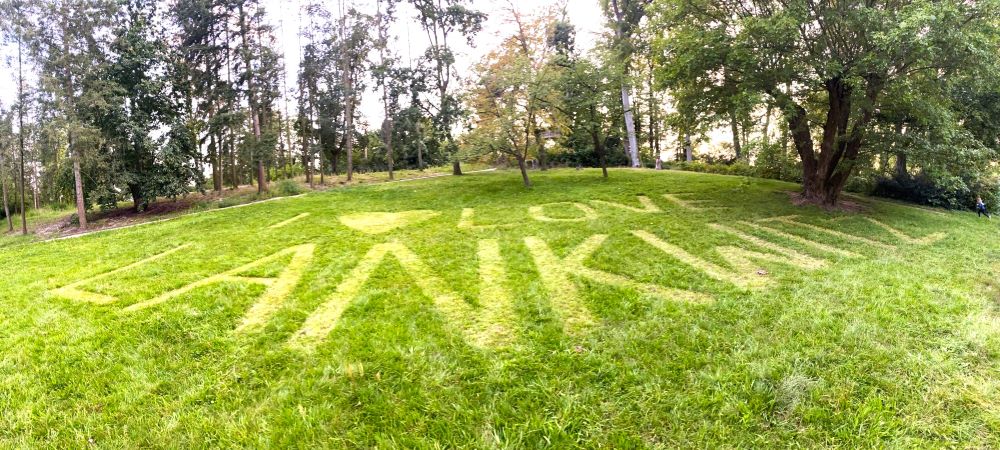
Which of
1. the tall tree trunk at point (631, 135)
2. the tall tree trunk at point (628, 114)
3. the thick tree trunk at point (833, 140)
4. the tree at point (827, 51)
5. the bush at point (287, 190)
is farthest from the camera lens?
the tall tree trunk at point (631, 135)

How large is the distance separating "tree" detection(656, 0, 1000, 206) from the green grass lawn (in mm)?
3263

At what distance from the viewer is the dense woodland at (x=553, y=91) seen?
30.4 ft

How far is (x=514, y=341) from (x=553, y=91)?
10988 mm

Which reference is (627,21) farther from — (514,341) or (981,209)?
(514,341)

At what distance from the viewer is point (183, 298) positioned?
5.95 meters

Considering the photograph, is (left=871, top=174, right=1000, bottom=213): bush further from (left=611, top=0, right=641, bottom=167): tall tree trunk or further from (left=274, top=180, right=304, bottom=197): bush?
(left=274, top=180, right=304, bottom=197): bush

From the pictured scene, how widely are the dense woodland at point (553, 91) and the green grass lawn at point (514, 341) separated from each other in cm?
357

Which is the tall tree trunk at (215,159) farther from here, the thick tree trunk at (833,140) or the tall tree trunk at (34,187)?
the thick tree trunk at (833,140)

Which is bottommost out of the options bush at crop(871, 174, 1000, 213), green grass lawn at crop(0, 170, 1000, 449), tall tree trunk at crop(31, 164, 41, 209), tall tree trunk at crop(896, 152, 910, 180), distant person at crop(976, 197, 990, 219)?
green grass lawn at crop(0, 170, 1000, 449)

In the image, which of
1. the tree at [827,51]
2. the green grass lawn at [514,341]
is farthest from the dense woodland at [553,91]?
the green grass lawn at [514,341]

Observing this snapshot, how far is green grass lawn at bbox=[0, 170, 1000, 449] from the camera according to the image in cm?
336

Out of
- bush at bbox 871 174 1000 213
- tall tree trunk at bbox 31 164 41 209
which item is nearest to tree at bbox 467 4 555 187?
bush at bbox 871 174 1000 213

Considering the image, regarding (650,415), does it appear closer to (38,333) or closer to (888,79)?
(38,333)

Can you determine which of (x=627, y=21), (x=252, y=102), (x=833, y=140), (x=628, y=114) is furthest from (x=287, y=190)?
(x=833, y=140)
